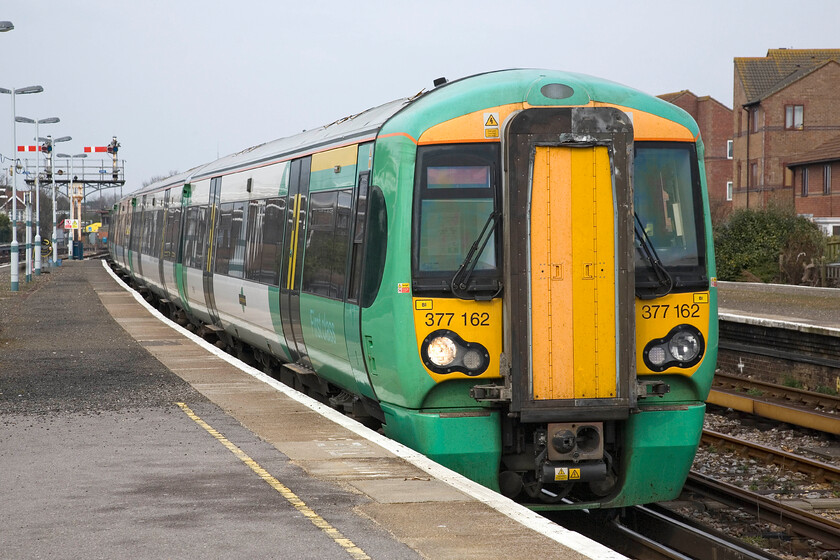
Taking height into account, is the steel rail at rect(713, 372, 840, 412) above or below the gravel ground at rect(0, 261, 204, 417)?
below

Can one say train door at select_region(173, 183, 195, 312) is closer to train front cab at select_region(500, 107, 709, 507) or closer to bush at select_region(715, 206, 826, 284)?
train front cab at select_region(500, 107, 709, 507)

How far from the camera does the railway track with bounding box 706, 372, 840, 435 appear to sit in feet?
42.1

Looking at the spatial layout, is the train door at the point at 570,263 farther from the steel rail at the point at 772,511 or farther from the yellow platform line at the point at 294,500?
the steel rail at the point at 772,511

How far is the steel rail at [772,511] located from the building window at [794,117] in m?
43.4

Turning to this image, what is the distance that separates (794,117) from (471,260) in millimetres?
46422

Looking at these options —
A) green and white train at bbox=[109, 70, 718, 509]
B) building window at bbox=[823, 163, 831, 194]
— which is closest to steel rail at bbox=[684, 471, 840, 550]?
green and white train at bbox=[109, 70, 718, 509]

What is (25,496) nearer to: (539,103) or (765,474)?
(539,103)

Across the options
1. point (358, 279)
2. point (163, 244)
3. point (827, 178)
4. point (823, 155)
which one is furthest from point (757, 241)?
point (358, 279)

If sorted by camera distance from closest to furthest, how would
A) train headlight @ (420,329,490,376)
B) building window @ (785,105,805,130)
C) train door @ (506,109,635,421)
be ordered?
train door @ (506,109,635,421)
train headlight @ (420,329,490,376)
building window @ (785,105,805,130)

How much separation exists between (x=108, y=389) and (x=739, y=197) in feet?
150

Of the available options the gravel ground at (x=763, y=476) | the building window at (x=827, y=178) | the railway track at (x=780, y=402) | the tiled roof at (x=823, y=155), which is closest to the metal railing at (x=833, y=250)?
the tiled roof at (x=823, y=155)

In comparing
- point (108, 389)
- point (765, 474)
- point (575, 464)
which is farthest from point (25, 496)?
point (765, 474)

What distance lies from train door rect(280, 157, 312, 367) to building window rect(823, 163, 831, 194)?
3630cm

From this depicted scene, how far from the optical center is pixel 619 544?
793 centimetres
